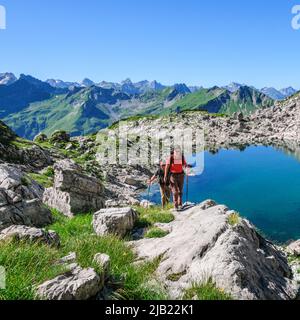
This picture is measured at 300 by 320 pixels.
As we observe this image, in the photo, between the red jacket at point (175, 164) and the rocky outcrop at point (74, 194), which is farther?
the rocky outcrop at point (74, 194)

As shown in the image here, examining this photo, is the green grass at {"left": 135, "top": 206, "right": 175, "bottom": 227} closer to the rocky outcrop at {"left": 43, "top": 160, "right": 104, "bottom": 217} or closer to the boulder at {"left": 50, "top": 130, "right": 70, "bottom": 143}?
the rocky outcrop at {"left": 43, "top": 160, "right": 104, "bottom": 217}

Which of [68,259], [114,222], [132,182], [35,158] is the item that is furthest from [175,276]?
[132,182]

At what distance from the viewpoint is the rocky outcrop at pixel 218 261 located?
10820 mm

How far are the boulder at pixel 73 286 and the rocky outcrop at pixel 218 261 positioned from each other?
6.93ft

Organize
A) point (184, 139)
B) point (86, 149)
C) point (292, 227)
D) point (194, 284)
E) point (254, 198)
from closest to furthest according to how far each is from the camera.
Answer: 1. point (194, 284)
2. point (292, 227)
3. point (254, 198)
4. point (86, 149)
5. point (184, 139)

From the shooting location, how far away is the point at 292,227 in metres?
49.2

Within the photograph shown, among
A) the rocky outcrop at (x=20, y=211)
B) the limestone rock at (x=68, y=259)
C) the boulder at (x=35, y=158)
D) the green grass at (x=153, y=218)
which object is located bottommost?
the boulder at (x=35, y=158)

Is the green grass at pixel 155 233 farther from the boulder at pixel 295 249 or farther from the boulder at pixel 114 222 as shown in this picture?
the boulder at pixel 295 249

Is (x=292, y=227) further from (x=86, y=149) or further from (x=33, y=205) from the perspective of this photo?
(x=86, y=149)

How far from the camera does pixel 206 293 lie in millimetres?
9703

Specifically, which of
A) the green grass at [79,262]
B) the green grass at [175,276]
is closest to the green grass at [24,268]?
the green grass at [79,262]

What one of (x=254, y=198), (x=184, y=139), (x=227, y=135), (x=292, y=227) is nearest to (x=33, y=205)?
(x=292, y=227)

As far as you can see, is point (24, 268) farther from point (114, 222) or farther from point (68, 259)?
point (114, 222)

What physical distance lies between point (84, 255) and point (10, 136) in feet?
174
